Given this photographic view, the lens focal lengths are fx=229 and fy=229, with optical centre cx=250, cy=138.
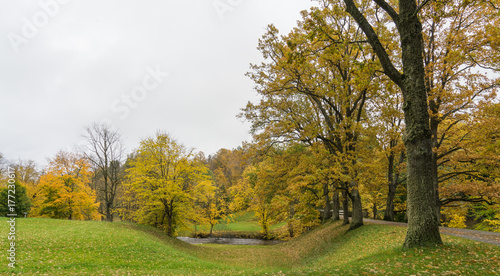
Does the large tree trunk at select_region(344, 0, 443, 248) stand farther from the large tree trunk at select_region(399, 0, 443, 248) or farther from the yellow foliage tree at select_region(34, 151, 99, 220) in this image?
the yellow foliage tree at select_region(34, 151, 99, 220)

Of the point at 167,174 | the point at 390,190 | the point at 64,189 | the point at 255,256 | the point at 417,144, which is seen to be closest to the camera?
the point at 417,144

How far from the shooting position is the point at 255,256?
17703mm

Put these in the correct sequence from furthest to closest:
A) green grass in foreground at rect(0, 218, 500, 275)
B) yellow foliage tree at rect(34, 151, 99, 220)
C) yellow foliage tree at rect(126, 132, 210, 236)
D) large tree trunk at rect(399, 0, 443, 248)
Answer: yellow foliage tree at rect(34, 151, 99, 220) < yellow foliage tree at rect(126, 132, 210, 236) < large tree trunk at rect(399, 0, 443, 248) < green grass in foreground at rect(0, 218, 500, 275)

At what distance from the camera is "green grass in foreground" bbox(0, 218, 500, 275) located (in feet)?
20.4

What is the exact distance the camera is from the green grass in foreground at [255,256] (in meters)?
6.21

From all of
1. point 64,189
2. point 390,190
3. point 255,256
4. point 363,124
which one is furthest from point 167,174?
point 390,190

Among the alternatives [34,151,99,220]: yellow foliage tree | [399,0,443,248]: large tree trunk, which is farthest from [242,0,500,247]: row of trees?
[34,151,99,220]: yellow foliage tree

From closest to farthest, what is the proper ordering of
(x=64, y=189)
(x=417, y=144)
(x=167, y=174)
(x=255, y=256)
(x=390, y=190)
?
(x=417, y=144) → (x=255, y=256) → (x=390, y=190) → (x=167, y=174) → (x=64, y=189)

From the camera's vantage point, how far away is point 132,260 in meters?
11.1

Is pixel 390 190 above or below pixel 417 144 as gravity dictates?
below

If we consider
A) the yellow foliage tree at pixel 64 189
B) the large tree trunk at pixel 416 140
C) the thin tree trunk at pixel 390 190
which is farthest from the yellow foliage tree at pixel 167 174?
the large tree trunk at pixel 416 140

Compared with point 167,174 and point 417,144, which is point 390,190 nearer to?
point 417,144

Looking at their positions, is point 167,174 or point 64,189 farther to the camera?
point 64,189

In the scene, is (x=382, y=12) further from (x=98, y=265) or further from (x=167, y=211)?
(x=167, y=211)
